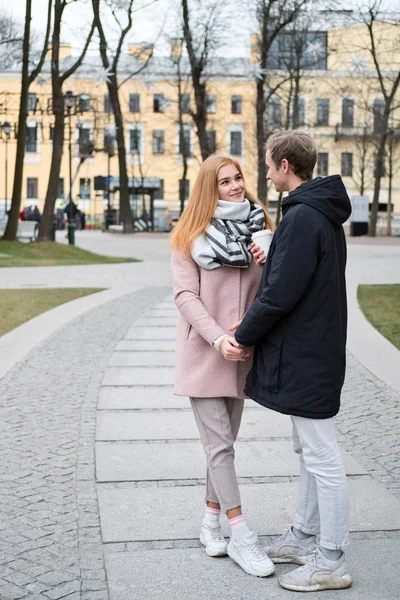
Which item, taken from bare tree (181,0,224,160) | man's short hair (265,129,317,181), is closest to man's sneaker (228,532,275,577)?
man's short hair (265,129,317,181)

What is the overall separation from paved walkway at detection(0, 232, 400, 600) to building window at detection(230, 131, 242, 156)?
6438cm

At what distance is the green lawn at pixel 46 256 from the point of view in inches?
987

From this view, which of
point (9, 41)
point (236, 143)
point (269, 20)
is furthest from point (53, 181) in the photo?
point (236, 143)

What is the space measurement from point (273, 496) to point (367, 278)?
1528 cm

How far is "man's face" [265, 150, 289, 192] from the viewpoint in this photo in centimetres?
389

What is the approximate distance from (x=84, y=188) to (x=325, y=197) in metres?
69.7

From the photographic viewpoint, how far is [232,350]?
398cm

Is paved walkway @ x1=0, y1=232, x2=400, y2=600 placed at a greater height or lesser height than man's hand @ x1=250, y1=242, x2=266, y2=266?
lesser

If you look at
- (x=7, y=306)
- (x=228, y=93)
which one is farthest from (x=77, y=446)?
(x=228, y=93)

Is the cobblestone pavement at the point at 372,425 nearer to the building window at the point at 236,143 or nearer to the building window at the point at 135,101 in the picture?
the building window at the point at 236,143

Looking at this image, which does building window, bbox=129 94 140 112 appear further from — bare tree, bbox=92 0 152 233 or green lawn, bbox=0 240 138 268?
green lawn, bbox=0 240 138 268

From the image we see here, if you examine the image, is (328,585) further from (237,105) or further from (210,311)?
(237,105)

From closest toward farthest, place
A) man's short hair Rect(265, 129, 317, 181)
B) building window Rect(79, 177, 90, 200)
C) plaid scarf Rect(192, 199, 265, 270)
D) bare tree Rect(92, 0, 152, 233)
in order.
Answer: man's short hair Rect(265, 129, 317, 181) → plaid scarf Rect(192, 199, 265, 270) → bare tree Rect(92, 0, 152, 233) → building window Rect(79, 177, 90, 200)

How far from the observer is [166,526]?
4621mm
